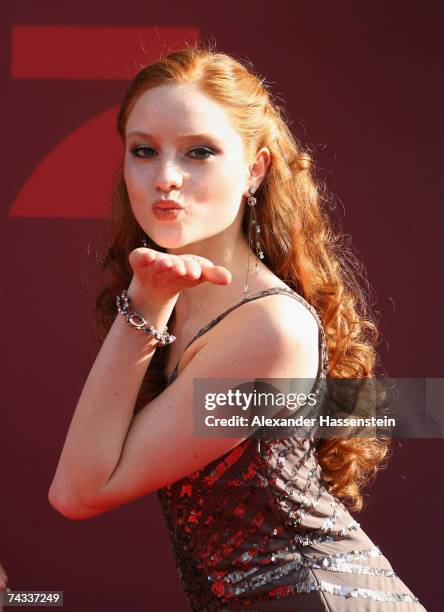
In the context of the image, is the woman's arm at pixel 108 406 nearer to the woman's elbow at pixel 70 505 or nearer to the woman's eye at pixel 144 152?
the woman's elbow at pixel 70 505

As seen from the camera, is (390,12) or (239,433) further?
(390,12)

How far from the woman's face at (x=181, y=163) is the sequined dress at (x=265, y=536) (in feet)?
0.58

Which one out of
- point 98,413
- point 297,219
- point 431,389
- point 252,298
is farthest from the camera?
point 431,389

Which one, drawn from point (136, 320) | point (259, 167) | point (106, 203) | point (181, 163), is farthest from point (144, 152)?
point (106, 203)

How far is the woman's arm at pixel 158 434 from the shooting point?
5.16 ft

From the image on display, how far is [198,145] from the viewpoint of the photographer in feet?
5.80

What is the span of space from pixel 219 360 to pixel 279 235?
45cm

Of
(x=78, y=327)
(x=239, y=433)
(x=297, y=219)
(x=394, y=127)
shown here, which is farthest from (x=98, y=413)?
(x=394, y=127)

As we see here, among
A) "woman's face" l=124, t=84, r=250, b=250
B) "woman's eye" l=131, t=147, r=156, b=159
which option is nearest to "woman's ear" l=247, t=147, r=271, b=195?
"woman's face" l=124, t=84, r=250, b=250

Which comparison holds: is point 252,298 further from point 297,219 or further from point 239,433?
point 297,219

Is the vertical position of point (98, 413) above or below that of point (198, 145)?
below

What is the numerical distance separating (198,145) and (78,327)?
5.86ft

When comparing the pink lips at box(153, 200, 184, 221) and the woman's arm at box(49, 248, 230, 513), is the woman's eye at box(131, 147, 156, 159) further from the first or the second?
the woman's arm at box(49, 248, 230, 513)

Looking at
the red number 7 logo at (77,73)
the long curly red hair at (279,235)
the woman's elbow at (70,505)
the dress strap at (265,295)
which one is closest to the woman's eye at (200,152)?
the long curly red hair at (279,235)
